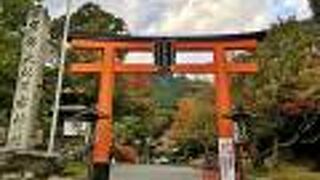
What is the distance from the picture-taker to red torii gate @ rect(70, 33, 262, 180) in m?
28.0

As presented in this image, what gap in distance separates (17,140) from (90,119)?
5.89 metres


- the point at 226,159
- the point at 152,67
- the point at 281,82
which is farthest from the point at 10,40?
the point at 226,159

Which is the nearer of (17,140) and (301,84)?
(17,140)

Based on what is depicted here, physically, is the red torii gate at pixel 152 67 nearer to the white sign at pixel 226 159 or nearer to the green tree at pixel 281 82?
the white sign at pixel 226 159

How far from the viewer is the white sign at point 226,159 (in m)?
21.4

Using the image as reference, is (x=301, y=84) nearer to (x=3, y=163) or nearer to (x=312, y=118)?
(x=312, y=118)

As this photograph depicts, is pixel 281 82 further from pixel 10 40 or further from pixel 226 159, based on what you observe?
pixel 226 159

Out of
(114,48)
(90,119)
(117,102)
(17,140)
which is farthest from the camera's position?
(117,102)

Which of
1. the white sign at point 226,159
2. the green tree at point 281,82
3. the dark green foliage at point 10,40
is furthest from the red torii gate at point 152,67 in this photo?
the green tree at point 281,82

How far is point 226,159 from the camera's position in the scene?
21359 millimetres

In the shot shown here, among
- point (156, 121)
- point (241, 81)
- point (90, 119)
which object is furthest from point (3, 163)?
point (156, 121)

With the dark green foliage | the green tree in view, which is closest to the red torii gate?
the dark green foliage

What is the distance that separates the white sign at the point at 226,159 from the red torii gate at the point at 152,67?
4861mm

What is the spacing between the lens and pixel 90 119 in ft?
83.4
